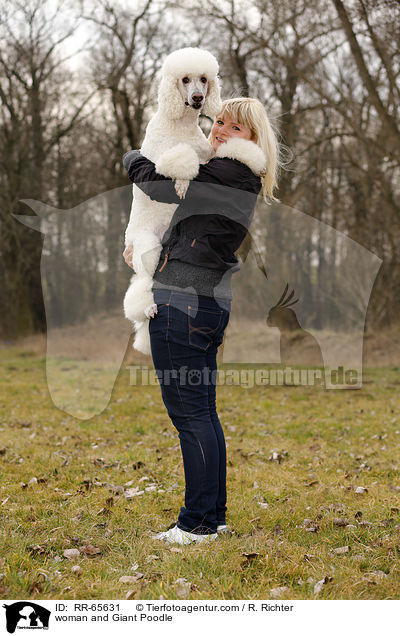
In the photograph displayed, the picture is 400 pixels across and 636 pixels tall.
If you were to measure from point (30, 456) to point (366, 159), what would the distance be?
36.6 ft

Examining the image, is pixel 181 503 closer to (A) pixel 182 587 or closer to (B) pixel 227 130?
(A) pixel 182 587

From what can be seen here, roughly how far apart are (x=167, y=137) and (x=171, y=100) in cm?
19

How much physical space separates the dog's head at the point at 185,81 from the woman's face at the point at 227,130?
14 centimetres

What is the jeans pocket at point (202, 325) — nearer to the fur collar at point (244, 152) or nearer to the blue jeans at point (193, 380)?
the blue jeans at point (193, 380)

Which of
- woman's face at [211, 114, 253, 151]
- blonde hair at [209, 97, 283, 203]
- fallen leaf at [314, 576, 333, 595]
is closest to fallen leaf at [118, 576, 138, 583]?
fallen leaf at [314, 576, 333, 595]

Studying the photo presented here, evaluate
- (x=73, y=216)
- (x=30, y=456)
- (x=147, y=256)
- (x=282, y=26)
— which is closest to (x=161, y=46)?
(x=282, y=26)

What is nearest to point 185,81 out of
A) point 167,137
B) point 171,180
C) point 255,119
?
point 167,137

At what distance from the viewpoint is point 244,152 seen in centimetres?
278
